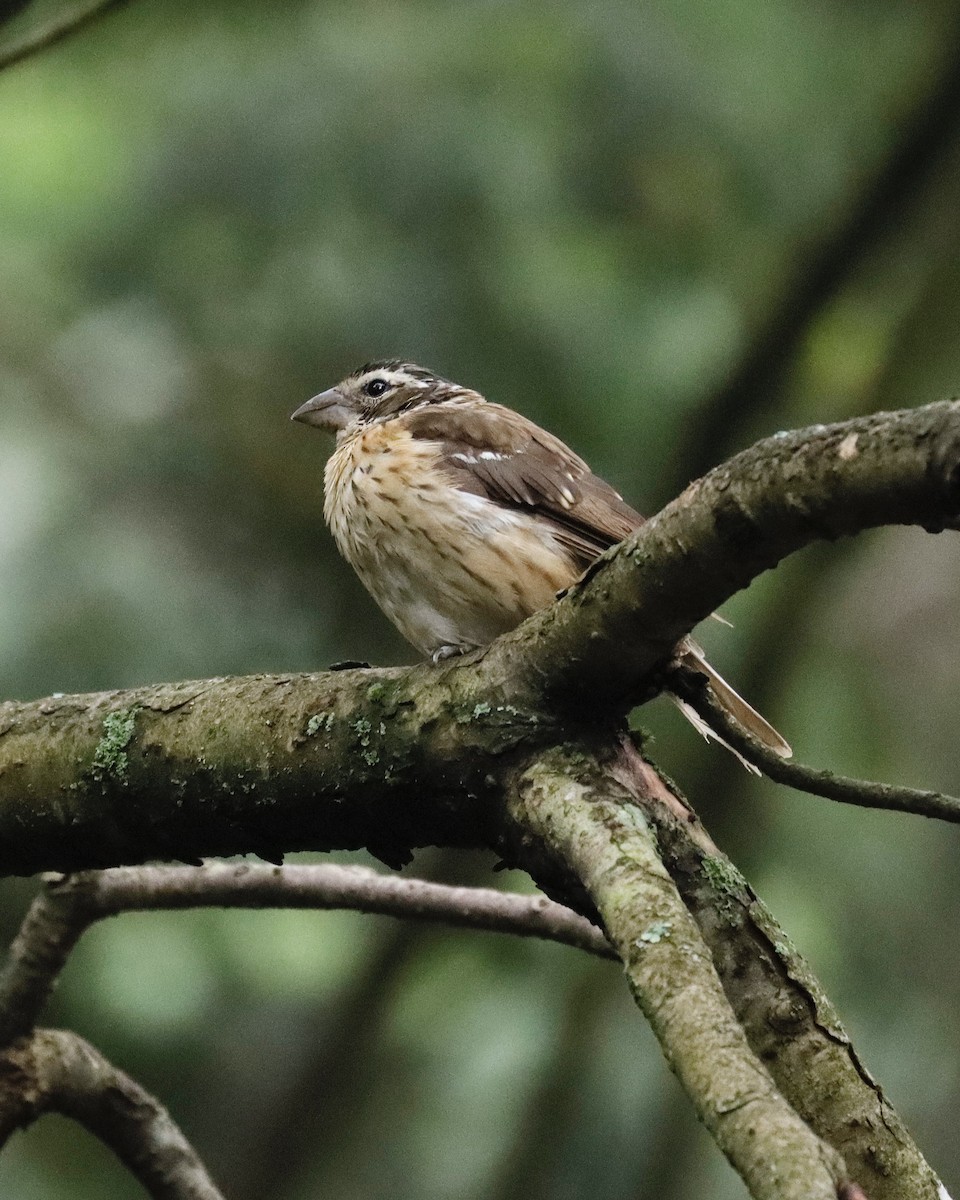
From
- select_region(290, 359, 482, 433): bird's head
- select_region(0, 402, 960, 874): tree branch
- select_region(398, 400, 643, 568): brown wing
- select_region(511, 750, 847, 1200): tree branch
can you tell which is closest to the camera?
select_region(511, 750, 847, 1200): tree branch

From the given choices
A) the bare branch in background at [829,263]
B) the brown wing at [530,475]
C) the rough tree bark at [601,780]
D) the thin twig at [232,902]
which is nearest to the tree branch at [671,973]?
the rough tree bark at [601,780]

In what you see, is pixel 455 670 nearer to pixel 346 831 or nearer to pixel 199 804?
pixel 346 831

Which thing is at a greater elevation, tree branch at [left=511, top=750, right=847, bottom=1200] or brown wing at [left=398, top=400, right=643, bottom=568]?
brown wing at [left=398, top=400, right=643, bottom=568]

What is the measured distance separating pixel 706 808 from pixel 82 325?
251 centimetres

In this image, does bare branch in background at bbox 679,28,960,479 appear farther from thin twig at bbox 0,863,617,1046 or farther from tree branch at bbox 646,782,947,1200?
tree branch at bbox 646,782,947,1200

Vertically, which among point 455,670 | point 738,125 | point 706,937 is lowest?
point 706,937

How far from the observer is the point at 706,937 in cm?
256

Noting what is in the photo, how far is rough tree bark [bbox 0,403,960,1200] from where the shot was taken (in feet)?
6.29

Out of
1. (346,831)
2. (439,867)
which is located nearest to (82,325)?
(439,867)

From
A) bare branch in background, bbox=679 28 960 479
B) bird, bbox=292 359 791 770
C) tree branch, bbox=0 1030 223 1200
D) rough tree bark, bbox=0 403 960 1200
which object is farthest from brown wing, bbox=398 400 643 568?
tree branch, bbox=0 1030 223 1200

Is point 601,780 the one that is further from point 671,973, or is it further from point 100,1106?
point 100,1106

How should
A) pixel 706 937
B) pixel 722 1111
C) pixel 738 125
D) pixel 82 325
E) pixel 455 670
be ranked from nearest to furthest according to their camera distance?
1. pixel 722 1111
2. pixel 706 937
3. pixel 455 670
4. pixel 738 125
5. pixel 82 325

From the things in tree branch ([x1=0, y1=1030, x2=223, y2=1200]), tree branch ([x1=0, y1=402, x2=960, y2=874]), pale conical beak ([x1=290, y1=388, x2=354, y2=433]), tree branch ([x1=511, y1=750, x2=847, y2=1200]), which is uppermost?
pale conical beak ([x1=290, y1=388, x2=354, y2=433])

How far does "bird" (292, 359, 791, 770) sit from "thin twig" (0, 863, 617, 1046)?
59 centimetres
